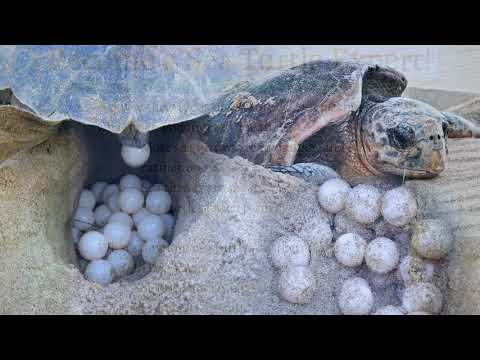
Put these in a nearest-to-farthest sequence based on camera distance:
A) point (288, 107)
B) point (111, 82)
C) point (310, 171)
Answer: point (111, 82) → point (310, 171) → point (288, 107)

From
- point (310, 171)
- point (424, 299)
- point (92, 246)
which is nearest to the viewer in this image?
point (424, 299)

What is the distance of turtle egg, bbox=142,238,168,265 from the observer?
4.81 ft

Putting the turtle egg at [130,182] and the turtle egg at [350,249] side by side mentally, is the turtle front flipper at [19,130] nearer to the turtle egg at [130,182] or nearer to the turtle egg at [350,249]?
the turtle egg at [130,182]

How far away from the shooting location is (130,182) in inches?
63.1

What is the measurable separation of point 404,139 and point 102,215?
2.94ft

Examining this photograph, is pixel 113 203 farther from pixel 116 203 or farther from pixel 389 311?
pixel 389 311

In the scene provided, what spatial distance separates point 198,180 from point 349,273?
495 millimetres

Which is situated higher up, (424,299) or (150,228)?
(150,228)

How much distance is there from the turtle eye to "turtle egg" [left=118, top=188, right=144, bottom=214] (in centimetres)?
75

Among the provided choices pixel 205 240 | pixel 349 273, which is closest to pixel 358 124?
pixel 349 273

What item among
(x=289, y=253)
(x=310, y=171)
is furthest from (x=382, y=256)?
(x=310, y=171)

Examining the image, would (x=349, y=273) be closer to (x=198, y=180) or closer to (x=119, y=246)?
(x=198, y=180)

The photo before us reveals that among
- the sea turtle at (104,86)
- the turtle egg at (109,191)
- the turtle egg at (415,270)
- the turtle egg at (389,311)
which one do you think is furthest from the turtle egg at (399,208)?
the turtle egg at (109,191)

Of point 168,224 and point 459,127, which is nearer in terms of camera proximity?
point 168,224
